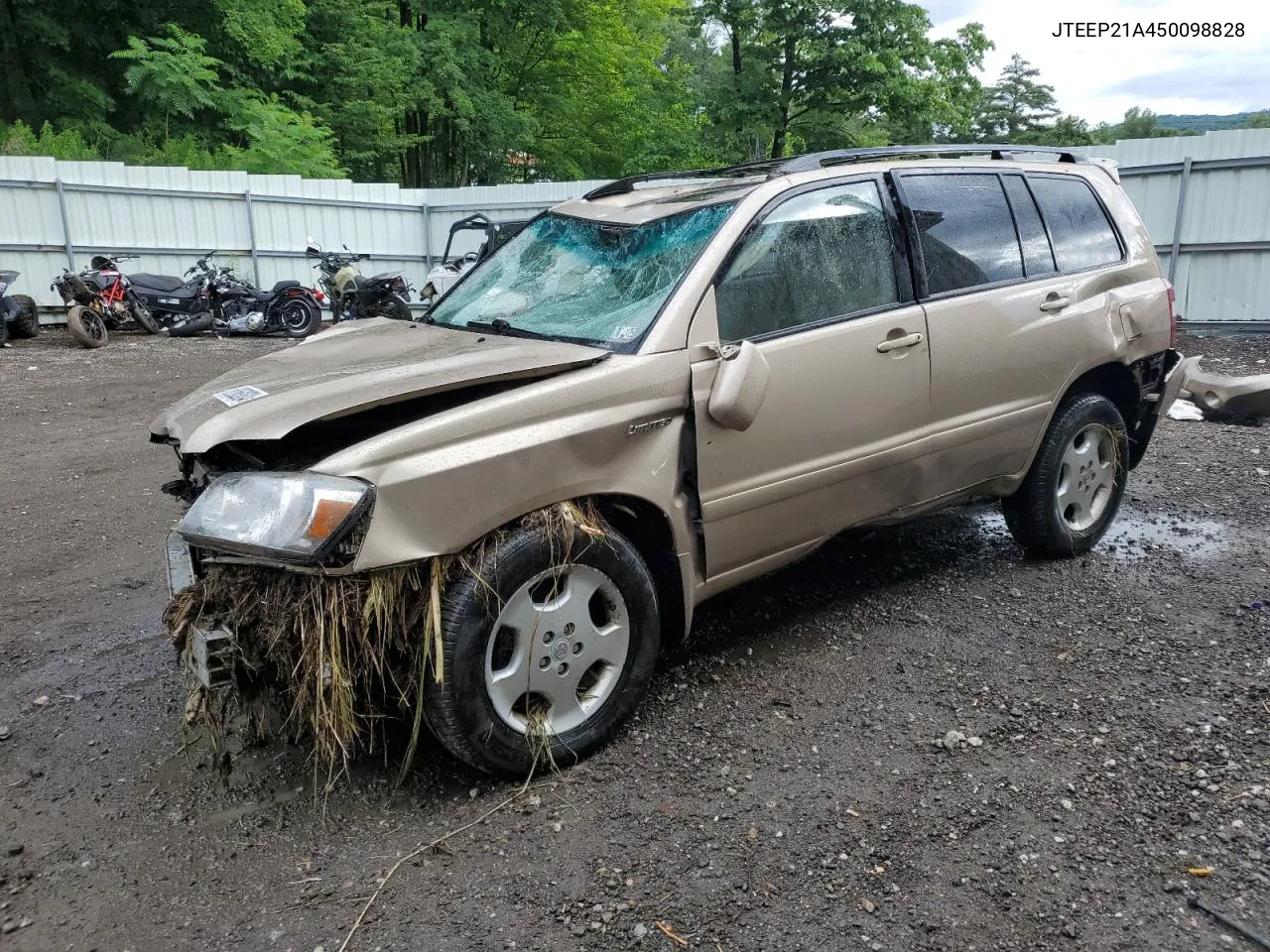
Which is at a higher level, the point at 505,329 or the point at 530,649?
the point at 505,329

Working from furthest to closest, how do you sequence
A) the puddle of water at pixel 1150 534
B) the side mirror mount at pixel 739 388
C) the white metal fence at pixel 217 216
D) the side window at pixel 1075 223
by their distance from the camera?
the white metal fence at pixel 217 216 < the puddle of water at pixel 1150 534 < the side window at pixel 1075 223 < the side mirror mount at pixel 739 388

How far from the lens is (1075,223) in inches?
180

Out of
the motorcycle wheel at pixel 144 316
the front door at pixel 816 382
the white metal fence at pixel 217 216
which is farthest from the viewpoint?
the white metal fence at pixel 217 216

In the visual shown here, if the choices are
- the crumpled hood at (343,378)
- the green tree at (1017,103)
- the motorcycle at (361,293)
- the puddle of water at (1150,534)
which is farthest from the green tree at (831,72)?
the green tree at (1017,103)

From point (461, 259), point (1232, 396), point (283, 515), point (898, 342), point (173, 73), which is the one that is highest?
point (173, 73)

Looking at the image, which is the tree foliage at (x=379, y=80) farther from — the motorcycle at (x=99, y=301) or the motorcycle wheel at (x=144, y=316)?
the motorcycle wheel at (x=144, y=316)

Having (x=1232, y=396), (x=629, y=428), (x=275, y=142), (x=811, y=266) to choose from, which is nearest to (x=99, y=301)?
(x=275, y=142)

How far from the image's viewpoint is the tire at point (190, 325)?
48.0 ft

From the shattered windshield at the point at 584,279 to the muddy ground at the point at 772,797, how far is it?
137 centimetres

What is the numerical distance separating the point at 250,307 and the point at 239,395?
1356 cm

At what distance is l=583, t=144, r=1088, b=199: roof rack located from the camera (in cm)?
382

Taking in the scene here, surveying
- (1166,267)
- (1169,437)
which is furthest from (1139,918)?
(1166,267)

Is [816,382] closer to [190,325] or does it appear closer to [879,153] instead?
[879,153]

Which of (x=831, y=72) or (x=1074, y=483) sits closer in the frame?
(x=1074, y=483)
